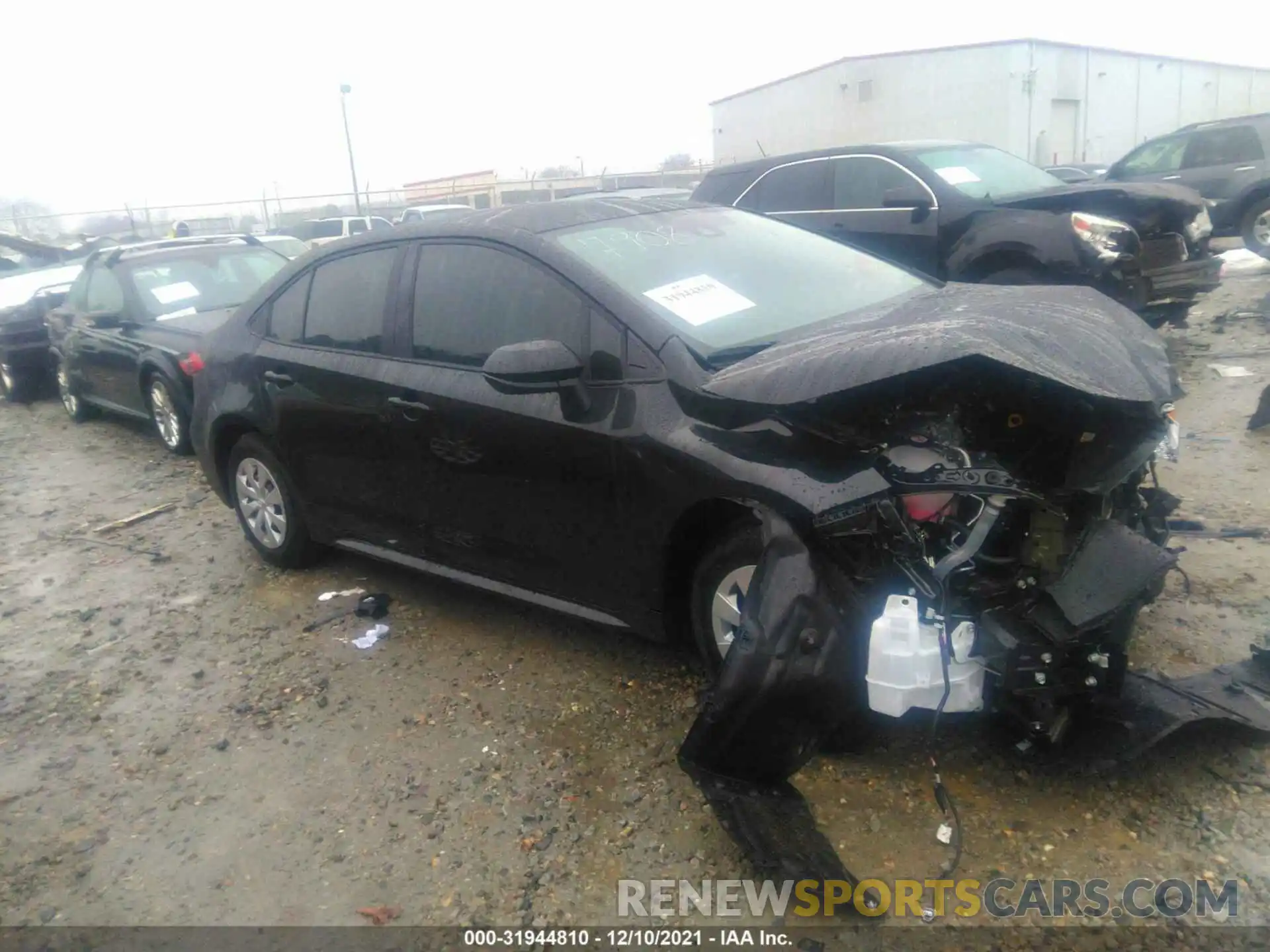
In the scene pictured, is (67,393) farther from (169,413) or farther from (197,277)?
(169,413)

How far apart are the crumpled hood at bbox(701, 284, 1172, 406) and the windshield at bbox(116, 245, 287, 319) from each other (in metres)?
6.09

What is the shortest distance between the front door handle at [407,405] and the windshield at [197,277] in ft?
14.5

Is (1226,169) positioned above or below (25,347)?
above

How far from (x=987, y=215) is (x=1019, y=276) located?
60 centimetres

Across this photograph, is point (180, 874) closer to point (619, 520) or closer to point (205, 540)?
point (619, 520)

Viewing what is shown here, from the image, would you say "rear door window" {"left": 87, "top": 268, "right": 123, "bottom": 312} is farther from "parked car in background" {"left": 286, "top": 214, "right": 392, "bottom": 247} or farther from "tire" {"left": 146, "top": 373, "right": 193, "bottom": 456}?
"parked car in background" {"left": 286, "top": 214, "right": 392, "bottom": 247}

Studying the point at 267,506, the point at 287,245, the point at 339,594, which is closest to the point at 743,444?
the point at 339,594

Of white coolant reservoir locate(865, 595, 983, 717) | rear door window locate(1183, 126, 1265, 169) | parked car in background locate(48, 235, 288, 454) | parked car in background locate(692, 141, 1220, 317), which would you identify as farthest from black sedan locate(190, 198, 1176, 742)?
rear door window locate(1183, 126, 1265, 169)

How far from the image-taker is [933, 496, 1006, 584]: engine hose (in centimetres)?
245

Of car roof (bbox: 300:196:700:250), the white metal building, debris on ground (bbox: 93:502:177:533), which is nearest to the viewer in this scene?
car roof (bbox: 300:196:700:250)

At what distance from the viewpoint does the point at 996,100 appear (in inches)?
1307

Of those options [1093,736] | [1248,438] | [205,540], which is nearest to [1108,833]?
[1093,736]

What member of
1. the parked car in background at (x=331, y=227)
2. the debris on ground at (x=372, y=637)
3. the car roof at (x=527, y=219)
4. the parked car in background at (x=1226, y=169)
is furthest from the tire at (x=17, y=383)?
the parked car in background at (x=1226, y=169)

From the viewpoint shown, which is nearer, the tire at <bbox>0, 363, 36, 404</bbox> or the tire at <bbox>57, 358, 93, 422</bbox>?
the tire at <bbox>57, 358, 93, 422</bbox>
